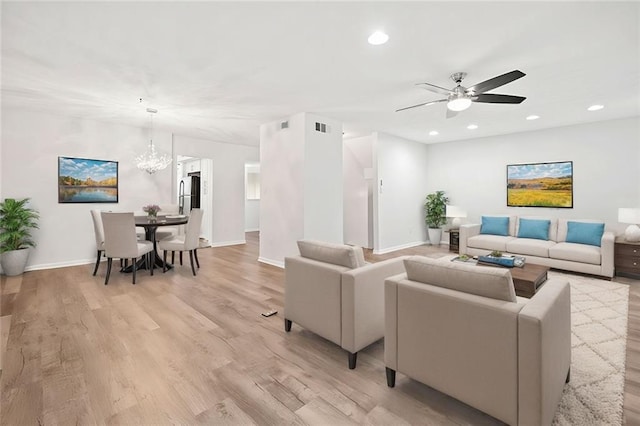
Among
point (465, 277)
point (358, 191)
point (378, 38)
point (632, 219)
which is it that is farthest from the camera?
point (358, 191)

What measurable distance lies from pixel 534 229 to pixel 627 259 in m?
1.23

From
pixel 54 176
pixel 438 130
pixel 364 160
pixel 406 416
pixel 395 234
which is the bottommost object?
pixel 406 416

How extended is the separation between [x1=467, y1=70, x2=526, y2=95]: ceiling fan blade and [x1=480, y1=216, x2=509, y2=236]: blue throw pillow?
3.43 m

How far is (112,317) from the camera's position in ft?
9.84

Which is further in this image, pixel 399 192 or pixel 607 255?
pixel 399 192

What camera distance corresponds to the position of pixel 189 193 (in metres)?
8.79

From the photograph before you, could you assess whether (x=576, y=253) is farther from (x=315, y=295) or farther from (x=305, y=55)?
(x=305, y=55)

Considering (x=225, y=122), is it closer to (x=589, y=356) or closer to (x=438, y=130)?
(x=438, y=130)

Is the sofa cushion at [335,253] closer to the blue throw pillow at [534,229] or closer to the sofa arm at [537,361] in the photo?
the sofa arm at [537,361]

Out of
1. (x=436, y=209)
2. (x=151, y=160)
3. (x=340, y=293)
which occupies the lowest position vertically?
(x=340, y=293)

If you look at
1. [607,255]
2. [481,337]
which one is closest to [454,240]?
[607,255]

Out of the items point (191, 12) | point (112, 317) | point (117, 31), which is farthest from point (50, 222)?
point (191, 12)

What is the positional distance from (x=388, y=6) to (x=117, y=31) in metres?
2.27

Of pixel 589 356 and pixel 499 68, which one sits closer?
pixel 589 356
